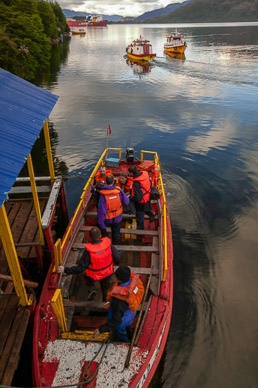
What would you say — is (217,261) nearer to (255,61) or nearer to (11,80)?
(11,80)

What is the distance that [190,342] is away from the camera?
7.20m

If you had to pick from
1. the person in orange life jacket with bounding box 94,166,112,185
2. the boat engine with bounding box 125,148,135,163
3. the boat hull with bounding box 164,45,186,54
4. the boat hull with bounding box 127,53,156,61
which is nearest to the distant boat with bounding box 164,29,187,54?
the boat hull with bounding box 164,45,186,54

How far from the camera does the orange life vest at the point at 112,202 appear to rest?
22.3ft

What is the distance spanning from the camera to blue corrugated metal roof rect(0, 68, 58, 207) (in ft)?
14.1

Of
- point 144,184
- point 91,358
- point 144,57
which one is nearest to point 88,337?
point 91,358

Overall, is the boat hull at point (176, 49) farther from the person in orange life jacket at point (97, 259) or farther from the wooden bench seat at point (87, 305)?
the wooden bench seat at point (87, 305)

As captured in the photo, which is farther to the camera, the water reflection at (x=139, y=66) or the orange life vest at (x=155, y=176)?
the water reflection at (x=139, y=66)

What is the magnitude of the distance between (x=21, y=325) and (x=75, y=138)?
16.8 meters

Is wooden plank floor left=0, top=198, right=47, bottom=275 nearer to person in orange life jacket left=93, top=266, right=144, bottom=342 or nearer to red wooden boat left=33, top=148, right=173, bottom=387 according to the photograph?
red wooden boat left=33, top=148, right=173, bottom=387

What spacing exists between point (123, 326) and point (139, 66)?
56080 millimetres

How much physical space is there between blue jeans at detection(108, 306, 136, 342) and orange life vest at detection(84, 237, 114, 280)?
958 millimetres

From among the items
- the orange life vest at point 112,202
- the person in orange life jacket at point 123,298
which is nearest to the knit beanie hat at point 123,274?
the person in orange life jacket at point 123,298

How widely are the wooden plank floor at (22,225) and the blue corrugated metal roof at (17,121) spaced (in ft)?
11.6

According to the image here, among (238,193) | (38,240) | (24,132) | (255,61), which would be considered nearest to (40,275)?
(38,240)
